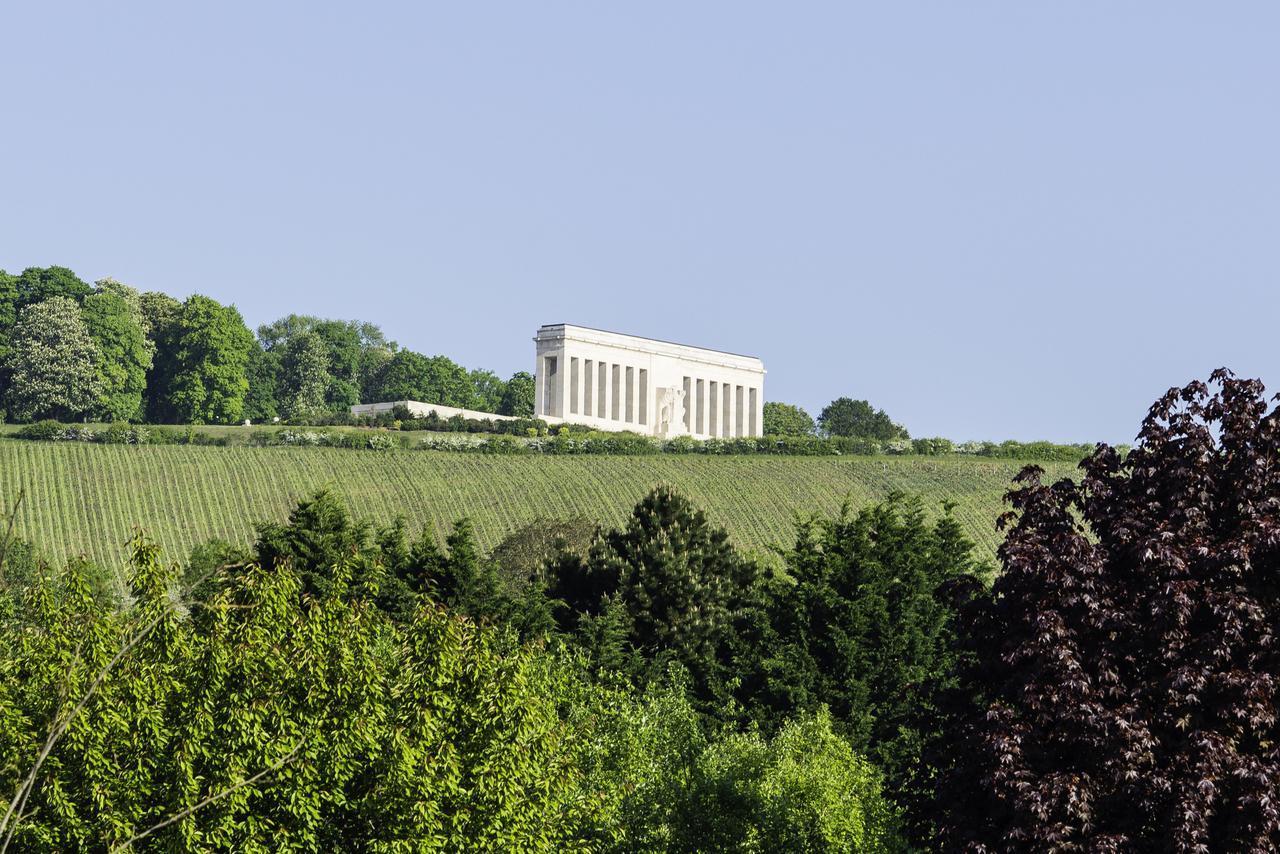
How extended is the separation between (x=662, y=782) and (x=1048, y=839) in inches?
604

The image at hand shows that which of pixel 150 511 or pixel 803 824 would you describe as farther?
pixel 150 511

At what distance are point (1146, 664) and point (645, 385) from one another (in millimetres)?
155419

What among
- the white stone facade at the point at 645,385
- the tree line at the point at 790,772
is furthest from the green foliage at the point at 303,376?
the tree line at the point at 790,772

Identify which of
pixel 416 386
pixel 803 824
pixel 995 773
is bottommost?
pixel 803 824

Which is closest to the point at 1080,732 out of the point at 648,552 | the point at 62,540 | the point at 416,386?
the point at 648,552

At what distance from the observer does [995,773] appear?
24.0 metres

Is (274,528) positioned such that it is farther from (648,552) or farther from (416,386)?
(416,386)

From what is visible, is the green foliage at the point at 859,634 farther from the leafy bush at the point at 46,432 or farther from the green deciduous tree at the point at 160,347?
the green deciduous tree at the point at 160,347

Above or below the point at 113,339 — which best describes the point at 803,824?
below

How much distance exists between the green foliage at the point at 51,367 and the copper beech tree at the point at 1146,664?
138m

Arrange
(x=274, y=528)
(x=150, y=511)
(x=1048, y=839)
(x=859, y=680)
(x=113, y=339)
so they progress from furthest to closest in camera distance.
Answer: (x=113, y=339) → (x=150, y=511) → (x=274, y=528) → (x=859, y=680) → (x=1048, y=839)

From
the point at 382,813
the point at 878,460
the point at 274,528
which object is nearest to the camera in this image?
the point at 382,813

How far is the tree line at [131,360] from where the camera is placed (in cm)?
15512

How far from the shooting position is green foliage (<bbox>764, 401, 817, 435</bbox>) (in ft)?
636
